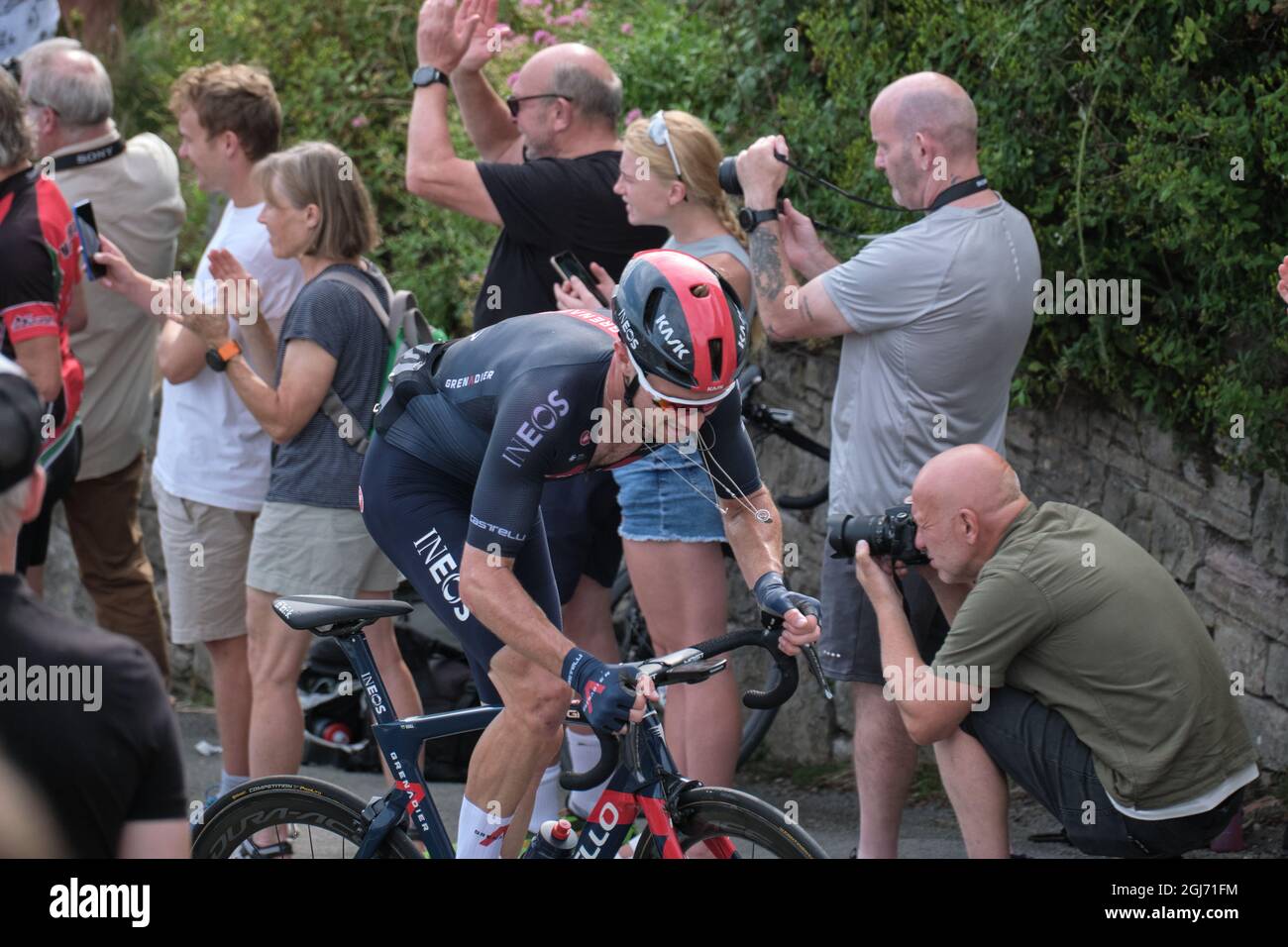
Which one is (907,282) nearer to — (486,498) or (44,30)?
(486,498)

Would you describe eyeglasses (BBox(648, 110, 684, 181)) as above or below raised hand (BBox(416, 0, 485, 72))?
below

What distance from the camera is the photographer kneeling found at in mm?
3805

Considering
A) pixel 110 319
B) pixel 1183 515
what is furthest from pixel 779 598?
pixel 110 319

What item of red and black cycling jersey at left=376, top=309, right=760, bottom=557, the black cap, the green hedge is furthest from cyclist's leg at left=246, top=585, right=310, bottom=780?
the black cap

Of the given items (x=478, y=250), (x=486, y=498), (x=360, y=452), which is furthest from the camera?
(x=478, y=250)

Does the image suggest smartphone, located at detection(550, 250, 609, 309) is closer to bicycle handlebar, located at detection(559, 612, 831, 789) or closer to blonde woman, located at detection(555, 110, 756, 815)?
blonde woman, located at detection(555, 110, 756, 815)

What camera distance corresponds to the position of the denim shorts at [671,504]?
4.81m

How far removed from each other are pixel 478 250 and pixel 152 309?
7.96ft

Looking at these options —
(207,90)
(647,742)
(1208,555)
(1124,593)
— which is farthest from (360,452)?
(1208,555)

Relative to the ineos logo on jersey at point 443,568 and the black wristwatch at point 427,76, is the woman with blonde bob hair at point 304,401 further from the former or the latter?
the ineos logo on jersey at point 443,568

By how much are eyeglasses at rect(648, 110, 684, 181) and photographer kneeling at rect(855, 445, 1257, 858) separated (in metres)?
1.32

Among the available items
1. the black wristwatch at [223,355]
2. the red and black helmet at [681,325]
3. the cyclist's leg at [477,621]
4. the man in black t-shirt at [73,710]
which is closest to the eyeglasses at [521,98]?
the black wristwatch at [223,355]

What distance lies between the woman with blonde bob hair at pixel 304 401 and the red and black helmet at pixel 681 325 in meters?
1.66

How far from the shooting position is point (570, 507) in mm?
5062
